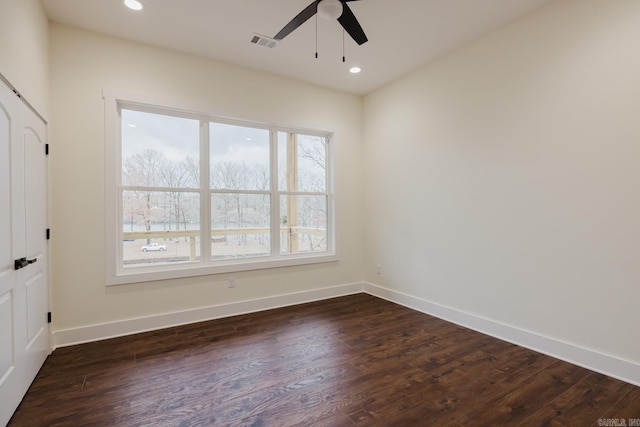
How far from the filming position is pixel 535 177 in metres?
2.89

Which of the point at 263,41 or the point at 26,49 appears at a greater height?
the point at 263,41

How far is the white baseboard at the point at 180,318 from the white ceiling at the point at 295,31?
120 inches

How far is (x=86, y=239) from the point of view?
10.2 feet

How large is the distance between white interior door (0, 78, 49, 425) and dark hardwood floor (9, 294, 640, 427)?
23 centimetres

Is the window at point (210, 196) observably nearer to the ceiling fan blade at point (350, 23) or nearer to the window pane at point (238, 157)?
the window pane at point (238, 157)

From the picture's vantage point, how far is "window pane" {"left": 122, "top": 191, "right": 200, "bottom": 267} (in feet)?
11.3

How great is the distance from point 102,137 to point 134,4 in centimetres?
132

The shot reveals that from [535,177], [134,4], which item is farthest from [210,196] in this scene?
[535,177]

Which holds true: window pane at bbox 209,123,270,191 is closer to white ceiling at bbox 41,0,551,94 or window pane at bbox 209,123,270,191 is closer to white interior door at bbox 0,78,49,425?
white ceiling at bbox 41,0,551,94

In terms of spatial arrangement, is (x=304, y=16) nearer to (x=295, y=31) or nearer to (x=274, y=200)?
(x=295, y=31)

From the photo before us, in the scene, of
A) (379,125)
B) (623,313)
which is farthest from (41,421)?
(379,125)

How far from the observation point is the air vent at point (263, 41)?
3.29 metres

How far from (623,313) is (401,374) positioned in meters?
1.80

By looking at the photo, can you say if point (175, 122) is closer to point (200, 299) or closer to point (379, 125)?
point (200, 299)
